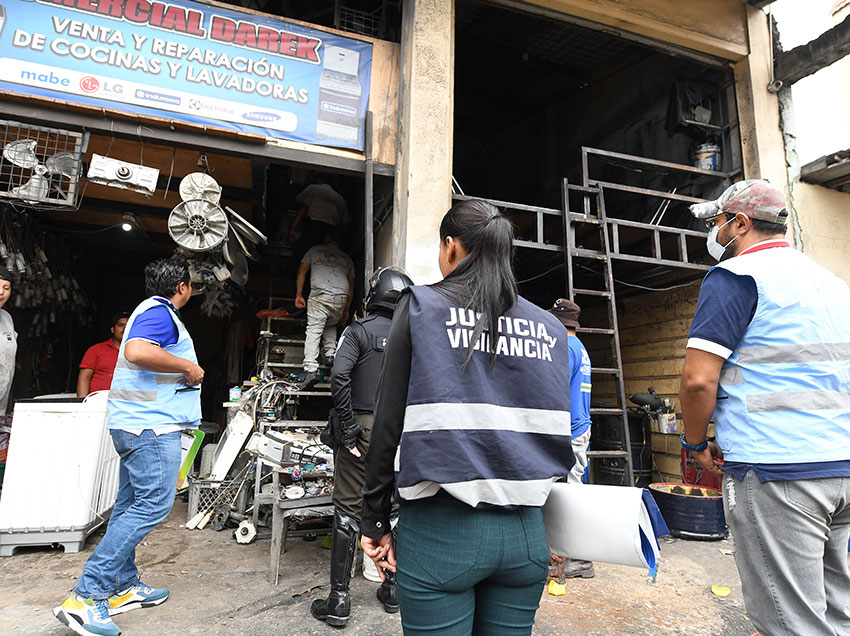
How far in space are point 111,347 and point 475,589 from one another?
5.74 metres

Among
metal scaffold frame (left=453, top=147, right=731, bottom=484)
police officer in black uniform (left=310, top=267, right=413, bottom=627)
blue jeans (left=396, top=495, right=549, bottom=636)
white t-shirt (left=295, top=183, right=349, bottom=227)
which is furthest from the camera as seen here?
white t-shirt (left=295, top=183, right=349, bottom=227)

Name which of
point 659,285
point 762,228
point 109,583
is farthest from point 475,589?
point 659,285

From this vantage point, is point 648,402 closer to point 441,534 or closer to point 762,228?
point 762,228

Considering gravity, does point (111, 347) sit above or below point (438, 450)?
above

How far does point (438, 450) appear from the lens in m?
1.15

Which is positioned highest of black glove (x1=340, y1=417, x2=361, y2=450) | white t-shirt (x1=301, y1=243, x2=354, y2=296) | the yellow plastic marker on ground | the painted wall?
the painted wall

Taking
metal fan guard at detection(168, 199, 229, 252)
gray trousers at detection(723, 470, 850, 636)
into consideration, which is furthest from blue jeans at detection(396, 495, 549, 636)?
metal fan guard at detection(168, 199, 229, 252)

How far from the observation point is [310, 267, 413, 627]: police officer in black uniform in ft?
9.01

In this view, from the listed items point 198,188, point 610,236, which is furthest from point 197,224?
point 610,236

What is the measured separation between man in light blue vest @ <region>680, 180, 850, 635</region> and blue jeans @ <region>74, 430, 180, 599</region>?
2635 millimetres

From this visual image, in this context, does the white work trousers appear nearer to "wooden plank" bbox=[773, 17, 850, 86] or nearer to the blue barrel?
the blue barrel

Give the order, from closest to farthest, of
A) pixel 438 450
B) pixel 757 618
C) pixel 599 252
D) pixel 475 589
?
pixel 438 450
pixel 475 589
pixel 757 618
pixel 599 252

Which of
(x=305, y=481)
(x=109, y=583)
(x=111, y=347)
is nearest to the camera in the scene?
(x=109, y=583)

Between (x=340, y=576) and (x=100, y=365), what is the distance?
4.32m
